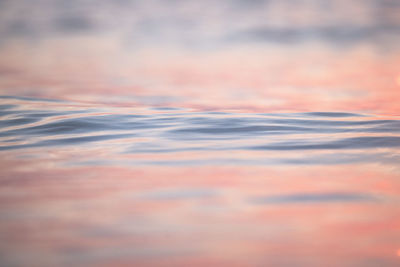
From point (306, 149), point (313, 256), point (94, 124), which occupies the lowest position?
point (313, 256)

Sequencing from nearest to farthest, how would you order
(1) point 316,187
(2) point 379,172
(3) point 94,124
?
(1) point 316,187 → (2) point 379,172 → (3) point 94,124

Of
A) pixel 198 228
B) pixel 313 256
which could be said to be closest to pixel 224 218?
pixel 198 228

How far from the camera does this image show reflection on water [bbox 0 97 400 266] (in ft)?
2.12

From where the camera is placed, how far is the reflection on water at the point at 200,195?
647mm

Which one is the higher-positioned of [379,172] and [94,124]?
[94,124]

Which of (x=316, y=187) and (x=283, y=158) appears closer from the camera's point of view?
(x=316, y=187)

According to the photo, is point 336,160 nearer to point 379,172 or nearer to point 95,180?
point 379,172

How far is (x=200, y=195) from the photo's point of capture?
3.02 feet

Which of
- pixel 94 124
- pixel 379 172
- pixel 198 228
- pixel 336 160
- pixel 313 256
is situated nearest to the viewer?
pixel 313 256

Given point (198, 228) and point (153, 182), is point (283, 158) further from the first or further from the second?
point (198, 228)

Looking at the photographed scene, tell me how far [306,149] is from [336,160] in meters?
0.16

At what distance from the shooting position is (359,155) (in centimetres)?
131

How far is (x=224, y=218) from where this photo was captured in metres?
0.78

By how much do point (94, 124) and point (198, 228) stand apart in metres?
1.21
